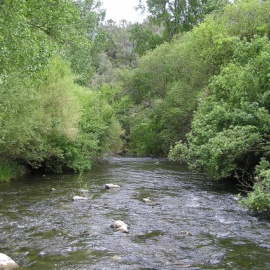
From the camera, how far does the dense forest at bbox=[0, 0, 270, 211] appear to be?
13.5 meters

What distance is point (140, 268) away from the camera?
7695 millimetres

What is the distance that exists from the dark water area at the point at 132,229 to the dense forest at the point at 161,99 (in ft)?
6.00

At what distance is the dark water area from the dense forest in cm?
183

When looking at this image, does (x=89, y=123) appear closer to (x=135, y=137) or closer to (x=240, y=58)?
(x=240, y=58)

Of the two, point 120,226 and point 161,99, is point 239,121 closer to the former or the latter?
point 120,226

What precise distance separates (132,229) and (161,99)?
110 feet

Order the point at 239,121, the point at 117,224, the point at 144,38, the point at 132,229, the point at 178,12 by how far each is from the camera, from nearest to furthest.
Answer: the point at 132,229 → the point at 117,224 → the point at 239,121 → the point at 178,12 → the point at 144,38

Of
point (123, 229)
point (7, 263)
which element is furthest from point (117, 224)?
point (7, 263)

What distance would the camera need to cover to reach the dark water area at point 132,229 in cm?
820

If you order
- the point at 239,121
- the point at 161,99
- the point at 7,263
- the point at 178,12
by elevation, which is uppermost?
the point at 178,12

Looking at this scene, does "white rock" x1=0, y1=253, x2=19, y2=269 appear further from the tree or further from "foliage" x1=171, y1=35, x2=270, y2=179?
the tree

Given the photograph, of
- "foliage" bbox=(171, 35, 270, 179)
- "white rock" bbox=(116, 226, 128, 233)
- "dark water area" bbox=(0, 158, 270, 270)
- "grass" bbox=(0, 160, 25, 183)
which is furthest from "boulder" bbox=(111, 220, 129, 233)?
"grass" bbox=(0, 160, 25, 183)

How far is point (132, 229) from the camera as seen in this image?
35.7 ft

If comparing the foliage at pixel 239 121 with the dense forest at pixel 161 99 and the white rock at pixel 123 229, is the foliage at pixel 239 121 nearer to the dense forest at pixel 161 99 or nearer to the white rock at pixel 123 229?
the dense forest at pixel 161 99
